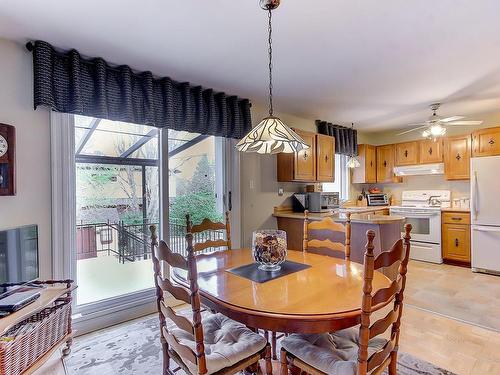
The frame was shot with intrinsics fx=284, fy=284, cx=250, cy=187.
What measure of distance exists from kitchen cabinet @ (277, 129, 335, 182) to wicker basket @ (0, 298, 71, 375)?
→ 9.19ft

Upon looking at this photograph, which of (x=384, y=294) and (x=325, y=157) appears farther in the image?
(x=325, y=157)

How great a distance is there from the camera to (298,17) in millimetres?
1857

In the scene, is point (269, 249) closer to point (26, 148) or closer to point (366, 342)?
point (366, 342)

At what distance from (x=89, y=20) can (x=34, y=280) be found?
1837 mm

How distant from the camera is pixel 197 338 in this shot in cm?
120

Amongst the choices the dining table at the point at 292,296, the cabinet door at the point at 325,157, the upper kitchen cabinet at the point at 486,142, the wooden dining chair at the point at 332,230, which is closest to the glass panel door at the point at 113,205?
the dining table at the point at 292,296

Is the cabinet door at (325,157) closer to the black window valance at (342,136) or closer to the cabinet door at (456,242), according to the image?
the black window valance at (342,136)

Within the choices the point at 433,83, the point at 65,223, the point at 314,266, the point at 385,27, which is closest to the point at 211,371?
the point at 314,266

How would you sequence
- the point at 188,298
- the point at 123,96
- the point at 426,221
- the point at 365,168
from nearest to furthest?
the point at 188,298 → the point at 123,96 → the point at 426,221 → the point at 365,168

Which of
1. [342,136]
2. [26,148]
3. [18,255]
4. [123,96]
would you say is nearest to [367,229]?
[342,136]

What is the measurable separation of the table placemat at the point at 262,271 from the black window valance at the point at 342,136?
3.21 metres

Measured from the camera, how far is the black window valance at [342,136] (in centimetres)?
462

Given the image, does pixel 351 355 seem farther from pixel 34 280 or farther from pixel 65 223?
pixel 65 223

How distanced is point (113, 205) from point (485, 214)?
4.73 metres
